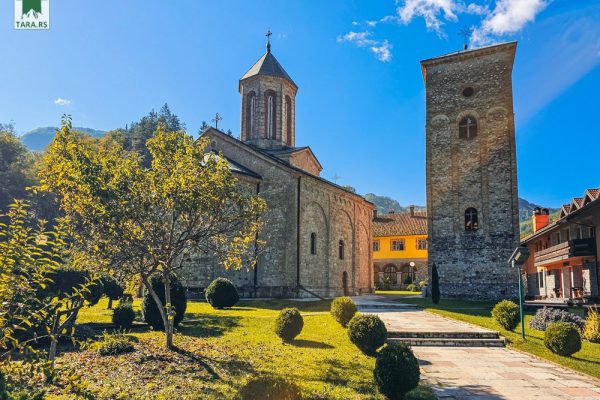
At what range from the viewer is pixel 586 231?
23.0 metres

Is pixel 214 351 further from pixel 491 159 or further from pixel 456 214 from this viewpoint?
pixel 491 159

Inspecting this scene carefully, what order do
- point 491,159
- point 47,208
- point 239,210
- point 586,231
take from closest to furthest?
point 239,210, point 586,231, point 491,159, point 47,208

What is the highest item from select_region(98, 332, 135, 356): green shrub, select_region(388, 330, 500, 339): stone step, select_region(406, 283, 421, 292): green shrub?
select_region(98, 332, 135, 356): green shrub

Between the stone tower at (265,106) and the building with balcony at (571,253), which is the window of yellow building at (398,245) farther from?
the stone tower at (265,106)

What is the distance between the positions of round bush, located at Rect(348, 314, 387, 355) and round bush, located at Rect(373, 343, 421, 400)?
10.3 ft

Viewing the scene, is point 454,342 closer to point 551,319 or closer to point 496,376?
point 496,376

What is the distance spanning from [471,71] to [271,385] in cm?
2562

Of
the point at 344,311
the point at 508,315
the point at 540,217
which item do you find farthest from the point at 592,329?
the point at 540,217

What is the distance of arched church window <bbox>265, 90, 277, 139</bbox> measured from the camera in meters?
28.3

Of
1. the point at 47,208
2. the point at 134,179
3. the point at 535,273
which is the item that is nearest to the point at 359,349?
the point at 134,179

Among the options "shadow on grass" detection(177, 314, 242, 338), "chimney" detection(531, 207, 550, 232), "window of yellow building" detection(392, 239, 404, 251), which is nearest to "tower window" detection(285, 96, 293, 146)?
"shadow on grass" detection(177, 314, 242, 338)

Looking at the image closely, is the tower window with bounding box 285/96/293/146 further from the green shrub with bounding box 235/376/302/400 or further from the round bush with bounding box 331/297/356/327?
the green shrub with bounding box 235/376/302/400

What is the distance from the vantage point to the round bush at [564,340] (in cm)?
940

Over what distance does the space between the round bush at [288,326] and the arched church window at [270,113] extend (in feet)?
61.5
